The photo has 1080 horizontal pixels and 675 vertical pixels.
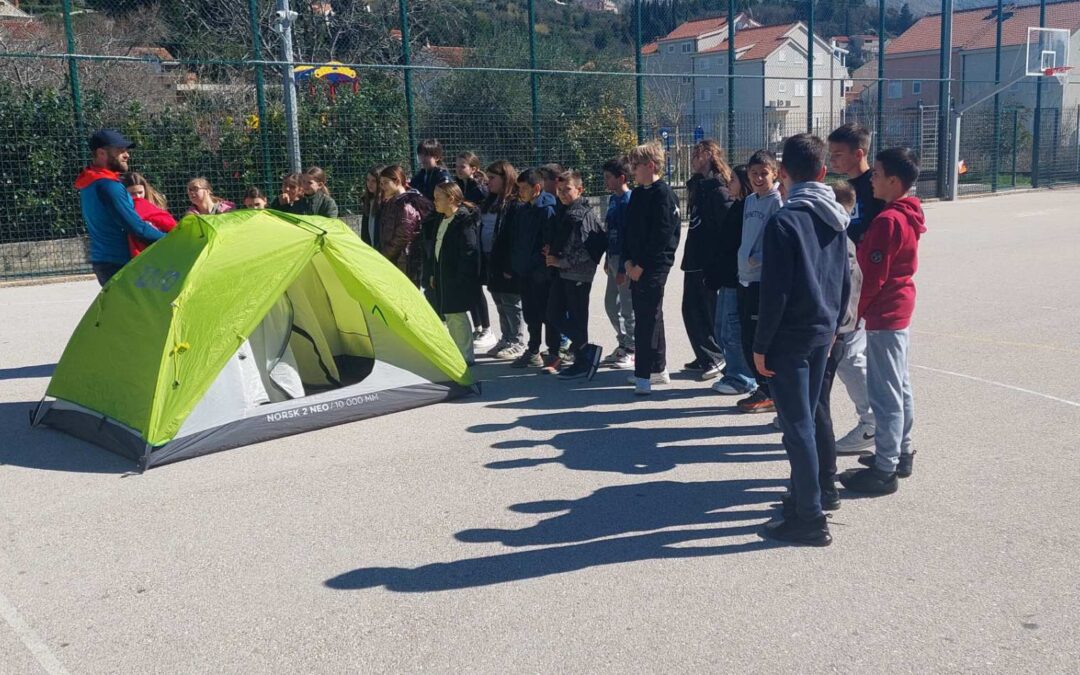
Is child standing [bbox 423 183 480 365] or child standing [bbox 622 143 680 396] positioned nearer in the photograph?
child standing [bbox 622 143 680 396]

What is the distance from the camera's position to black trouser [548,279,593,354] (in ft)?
25.1

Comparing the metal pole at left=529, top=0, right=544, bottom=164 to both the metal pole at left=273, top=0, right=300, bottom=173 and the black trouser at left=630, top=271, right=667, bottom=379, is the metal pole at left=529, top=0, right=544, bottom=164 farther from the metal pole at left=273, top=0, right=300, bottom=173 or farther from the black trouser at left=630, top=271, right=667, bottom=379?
the black trouser at left=630, top=271, right=667, bottom=379

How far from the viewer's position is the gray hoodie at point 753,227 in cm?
620

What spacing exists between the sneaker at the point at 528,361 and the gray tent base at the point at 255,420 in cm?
122

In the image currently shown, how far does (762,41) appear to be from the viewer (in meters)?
28.4

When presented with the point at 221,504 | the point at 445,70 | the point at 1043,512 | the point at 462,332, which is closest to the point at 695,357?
the point at 462,332

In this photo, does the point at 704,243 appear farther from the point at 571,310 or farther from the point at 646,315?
the point at 571,310

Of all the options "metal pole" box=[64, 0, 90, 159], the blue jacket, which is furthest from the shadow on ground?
"metal pole" box=[64, 0, 90, 159]

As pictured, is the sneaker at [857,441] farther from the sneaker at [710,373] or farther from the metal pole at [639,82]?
the metal pole at [639,82]

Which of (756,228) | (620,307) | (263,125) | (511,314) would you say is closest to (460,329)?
(511,314)

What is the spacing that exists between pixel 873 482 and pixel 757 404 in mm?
1614

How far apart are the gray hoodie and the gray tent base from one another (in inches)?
87.4

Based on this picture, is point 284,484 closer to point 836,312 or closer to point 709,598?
point 709,598

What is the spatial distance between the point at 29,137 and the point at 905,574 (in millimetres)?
12815
